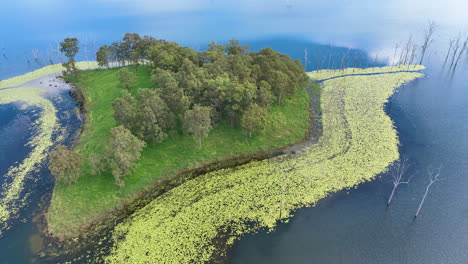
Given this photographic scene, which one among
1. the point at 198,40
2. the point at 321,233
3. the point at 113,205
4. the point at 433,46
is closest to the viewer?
the point at 321,233

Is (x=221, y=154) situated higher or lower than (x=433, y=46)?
lower

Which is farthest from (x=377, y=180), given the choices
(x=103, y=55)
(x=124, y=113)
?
(x=103, y=55)

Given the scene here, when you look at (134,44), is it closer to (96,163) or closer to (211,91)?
(211,91)

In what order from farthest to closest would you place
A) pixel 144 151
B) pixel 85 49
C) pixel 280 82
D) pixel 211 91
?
pixel 85 49
pixel 280 82
pixel 211 91
pixel 144 151

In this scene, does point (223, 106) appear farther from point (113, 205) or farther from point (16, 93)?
point (16, 93)

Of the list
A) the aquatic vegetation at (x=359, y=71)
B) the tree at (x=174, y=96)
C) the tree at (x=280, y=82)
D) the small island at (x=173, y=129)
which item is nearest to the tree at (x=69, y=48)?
the small island at (x=173, y=129)

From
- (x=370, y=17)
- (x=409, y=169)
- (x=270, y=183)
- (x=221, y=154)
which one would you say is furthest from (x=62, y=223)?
(x=370, y=17)

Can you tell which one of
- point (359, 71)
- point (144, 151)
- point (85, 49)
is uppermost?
point (85, 49)
